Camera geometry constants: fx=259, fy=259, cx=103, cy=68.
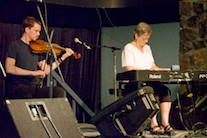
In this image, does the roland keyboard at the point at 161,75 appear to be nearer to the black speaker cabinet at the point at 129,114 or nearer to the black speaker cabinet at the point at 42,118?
the black speaker cabinet at the point at 129,114

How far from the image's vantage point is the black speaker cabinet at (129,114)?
6.86 ft

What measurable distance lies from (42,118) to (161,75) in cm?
132

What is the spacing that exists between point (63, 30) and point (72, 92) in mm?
1092

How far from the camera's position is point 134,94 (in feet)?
6.95

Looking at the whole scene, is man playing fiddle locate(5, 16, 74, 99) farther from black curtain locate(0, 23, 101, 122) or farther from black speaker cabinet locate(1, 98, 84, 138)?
black curtain locate(0, 23, 101, 122)

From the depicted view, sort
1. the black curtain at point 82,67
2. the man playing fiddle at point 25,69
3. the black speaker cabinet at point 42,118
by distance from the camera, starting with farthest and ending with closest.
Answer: the black curtain at point 82,67, the man playing fiddle at point 25,69, the black speaker cabinet at point 42,118

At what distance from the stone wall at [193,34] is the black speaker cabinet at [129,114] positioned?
163 centimetres

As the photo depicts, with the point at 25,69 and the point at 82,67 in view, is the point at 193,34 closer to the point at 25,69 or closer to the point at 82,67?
the point at 82,67

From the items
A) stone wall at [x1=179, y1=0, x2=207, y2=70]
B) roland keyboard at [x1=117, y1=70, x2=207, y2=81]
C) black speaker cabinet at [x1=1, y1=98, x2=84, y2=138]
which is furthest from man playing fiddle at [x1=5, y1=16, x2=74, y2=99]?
stone wall at [x1=179, y1=0, x2=207, y2=70]

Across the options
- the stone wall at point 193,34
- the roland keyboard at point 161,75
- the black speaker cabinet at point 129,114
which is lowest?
the black speaker cabinet at point 129,114

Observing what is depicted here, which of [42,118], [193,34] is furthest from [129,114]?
[193,34]

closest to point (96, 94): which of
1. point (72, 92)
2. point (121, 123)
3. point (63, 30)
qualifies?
point (72, 92)

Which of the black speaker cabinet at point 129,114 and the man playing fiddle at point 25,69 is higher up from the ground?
the man playing fiddle at point 25,69

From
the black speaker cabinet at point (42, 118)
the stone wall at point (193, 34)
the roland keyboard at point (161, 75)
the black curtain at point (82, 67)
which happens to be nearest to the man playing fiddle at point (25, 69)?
the black speaker cabinet at point (42, 118)
